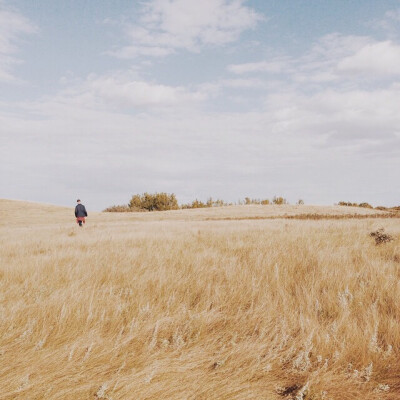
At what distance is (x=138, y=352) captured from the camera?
2344 mm

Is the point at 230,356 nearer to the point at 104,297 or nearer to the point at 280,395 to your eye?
the point at 280,395

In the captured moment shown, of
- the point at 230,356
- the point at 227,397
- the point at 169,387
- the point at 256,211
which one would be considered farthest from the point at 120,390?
the point at 256,211

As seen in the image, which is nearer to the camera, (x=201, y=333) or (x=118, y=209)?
(x=201, y=333)

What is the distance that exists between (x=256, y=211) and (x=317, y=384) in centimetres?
3650

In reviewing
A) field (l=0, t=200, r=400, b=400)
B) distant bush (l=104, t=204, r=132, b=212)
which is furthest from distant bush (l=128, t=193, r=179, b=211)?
field (l=0, t=200, r=400, b=400)

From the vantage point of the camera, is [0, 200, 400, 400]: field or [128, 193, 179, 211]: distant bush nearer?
[0, 200, 400, 400]: field

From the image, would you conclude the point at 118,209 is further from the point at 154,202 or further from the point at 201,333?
the point at 201,333

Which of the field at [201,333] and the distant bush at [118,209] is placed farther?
the distant bush at [118,209]

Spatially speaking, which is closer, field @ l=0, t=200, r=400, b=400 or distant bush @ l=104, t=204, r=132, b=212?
field @ l=0, t=200, r=400, b=400

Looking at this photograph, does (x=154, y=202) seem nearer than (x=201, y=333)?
No

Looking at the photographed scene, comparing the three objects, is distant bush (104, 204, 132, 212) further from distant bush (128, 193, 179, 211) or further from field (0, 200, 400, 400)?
field (0, 200, 400, 400)

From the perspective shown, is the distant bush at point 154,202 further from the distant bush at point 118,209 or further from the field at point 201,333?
the field at point 201,333

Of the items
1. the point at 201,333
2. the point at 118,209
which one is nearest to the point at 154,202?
the point at 118,209

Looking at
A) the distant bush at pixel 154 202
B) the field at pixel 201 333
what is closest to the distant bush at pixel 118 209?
the distant bush at pixel 154 202
